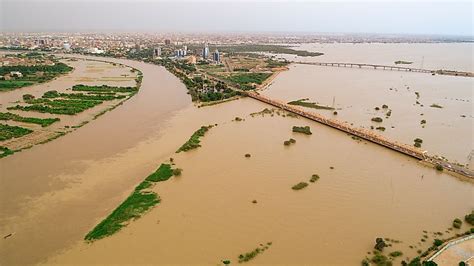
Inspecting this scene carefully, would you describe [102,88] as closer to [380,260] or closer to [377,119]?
[377,119]

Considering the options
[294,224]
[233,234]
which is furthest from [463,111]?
[233,234]

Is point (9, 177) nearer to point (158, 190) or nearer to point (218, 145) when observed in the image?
point (158, 190)

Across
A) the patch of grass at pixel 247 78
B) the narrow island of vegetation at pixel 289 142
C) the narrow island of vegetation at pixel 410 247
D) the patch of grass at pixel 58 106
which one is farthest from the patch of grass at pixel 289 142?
the patch of grass at pixel 247 78

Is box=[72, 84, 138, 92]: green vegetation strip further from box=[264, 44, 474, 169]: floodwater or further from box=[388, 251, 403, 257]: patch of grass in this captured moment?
box=[388, 251, 403, 257]: patch of grass

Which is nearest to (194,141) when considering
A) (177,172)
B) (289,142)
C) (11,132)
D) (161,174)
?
(177,172)

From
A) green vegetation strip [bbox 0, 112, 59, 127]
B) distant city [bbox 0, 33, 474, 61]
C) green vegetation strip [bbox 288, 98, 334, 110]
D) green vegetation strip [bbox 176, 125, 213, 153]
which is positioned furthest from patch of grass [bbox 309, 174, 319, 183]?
distant city [bbox 0, 33, 474, 61]

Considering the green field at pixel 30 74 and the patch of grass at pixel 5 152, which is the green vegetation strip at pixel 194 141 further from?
the green field at pixel 30 74
